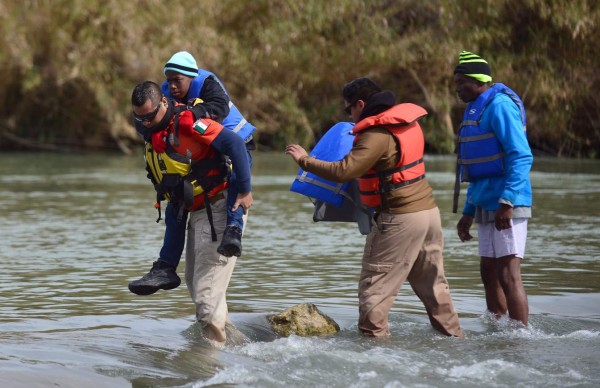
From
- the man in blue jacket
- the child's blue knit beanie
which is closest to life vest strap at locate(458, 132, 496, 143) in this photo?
the man in blue jacket

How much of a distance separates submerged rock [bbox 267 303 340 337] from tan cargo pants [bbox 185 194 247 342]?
864 mm

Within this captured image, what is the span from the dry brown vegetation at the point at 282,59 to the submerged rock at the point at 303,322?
17277 mm

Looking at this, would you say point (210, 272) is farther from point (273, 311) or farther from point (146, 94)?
point (273, 311)

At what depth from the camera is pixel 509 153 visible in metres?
7.16

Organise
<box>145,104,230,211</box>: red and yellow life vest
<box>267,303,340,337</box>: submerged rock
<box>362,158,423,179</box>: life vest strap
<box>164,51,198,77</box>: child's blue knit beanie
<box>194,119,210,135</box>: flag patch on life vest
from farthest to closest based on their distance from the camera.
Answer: <box>267,303,340,337</box>: submerged rock → <box>164,51,198,77</box>: child's blue knit beanie → <box>362,158,423,179</box>: life vest strap → <box>145,104,230,211</box>: red and yellow life vest → <box>194,119,210,135</box>: flag patch on life vest

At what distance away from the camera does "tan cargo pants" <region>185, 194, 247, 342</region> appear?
21.7 ft

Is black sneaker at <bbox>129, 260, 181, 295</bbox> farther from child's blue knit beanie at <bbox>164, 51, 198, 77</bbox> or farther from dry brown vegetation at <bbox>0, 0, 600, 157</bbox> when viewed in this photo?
dry brown vegetation at <bbox>0, 0, 600, 157</bbox>

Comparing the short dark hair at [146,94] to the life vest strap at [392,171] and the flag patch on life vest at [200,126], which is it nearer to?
the flag patch on life vest at [200,126]

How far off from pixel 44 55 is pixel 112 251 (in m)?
21.4

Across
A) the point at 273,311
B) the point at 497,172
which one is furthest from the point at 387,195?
the point at 273,311

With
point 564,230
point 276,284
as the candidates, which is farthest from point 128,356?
point 564,230

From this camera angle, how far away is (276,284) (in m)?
9.61

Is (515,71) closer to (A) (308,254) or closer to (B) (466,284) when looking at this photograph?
(A) (308,254)

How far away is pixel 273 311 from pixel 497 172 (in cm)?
203
